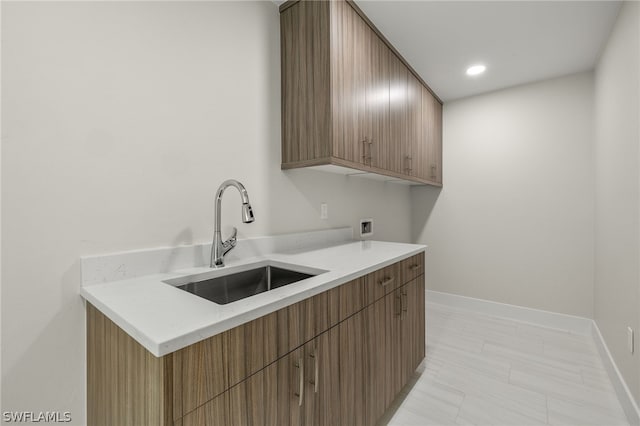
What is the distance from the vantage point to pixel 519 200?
8.96ft

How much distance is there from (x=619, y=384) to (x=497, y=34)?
7.49 feet

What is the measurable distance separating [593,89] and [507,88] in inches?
25.1

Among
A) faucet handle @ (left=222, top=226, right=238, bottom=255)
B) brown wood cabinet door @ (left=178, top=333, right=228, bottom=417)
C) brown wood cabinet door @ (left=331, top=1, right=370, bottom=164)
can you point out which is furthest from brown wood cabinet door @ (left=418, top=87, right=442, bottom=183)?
brown wood cabinet door @ (left=178, top=333, right=228, bottom=417)

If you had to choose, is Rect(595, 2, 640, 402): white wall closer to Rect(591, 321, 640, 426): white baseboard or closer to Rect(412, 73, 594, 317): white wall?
Rect(591, 321, 640, 426): white baseboard

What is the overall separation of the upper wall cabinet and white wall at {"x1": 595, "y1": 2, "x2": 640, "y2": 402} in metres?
1.26

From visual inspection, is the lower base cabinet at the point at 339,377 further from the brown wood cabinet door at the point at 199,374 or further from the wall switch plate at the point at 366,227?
the wall switch plate at the point at 366,227

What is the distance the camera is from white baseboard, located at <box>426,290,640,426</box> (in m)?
1.50

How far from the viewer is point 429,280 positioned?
3330mm

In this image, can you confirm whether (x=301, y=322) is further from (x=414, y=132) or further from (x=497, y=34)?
(x=497, y=34)

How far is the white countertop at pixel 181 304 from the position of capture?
23.8 inches

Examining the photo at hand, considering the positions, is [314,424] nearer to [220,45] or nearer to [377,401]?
[377,401]

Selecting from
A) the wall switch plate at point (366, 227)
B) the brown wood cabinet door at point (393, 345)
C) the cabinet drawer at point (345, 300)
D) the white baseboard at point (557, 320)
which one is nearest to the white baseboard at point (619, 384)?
the white baseboard at point (557, 320)

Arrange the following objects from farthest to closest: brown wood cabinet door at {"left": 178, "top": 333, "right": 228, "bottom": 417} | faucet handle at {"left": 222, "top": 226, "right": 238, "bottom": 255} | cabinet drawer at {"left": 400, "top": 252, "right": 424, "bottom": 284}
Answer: cabinet drawer at {"left": 400, "top": 252, "right": 424, "bottom": 284} → faucet handle at {"left": 222, "top": 226, "right": 238, "bottom": 255} → brown wood cabinet door at {"left": 178, "top": 333, "right": 228, "bottom": 417}

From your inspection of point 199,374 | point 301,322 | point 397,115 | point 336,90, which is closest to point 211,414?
point 199,374
